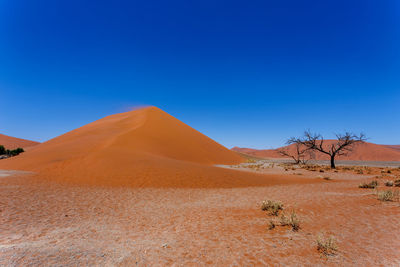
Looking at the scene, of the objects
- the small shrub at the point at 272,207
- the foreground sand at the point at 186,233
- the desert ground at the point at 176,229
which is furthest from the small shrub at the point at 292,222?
the small shrub at the point at 272,207

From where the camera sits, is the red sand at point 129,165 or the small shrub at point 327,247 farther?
the red sand at point 129,165

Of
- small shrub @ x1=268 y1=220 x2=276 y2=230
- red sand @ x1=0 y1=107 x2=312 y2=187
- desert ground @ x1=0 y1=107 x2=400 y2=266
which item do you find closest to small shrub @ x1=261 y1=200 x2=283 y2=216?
desert ground @ x1=0 y1=107 x2=400 y2=266

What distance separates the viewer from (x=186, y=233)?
4875mm

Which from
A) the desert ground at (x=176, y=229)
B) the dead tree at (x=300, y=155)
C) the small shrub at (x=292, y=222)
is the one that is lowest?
the desert ground at (x=176, y=229)

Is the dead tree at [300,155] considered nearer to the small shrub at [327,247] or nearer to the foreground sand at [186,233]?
the foreground sand at [186,233]

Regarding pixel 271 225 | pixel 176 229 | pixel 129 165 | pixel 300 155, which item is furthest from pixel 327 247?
pixel 300 155

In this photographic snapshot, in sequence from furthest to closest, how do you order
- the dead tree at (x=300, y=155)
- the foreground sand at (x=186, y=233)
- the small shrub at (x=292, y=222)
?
the dead tree at (x=300, y=155) → the small shrub at (x=292, y=222) → the foreground sand at (x=186, y=233)

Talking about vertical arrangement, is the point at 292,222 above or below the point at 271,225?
above

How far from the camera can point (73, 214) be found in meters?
6.47

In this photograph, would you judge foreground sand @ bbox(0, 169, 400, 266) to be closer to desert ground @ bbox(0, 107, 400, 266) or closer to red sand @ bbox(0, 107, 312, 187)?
desert ground @ bbox(0, 107, 400, 266)

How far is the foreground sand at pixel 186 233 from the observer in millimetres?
3502

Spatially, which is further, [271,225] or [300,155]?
[300,155]

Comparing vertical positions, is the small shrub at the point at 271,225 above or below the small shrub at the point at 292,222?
below

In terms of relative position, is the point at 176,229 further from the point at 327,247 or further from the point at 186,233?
the point at 327,247
